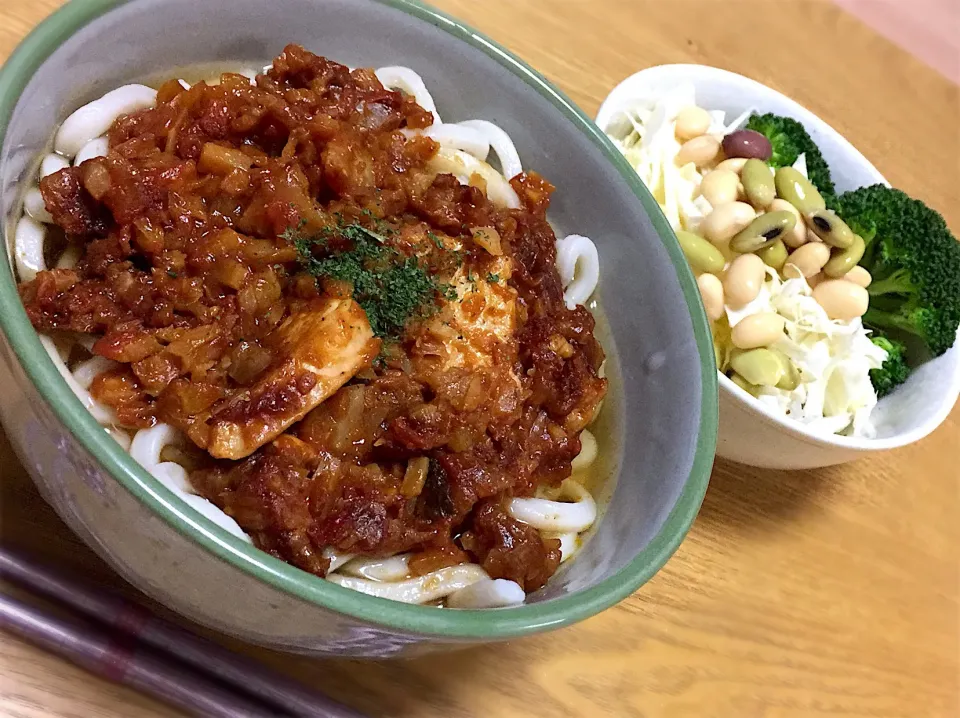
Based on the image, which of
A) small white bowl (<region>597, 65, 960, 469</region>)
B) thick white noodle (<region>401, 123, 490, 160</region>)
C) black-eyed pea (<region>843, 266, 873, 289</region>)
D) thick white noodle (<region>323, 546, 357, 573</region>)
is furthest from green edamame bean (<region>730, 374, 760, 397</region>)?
thick white noodle (<region>323, 546, 357, 573</region>)

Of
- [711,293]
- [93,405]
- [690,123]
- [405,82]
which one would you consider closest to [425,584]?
[93,405]

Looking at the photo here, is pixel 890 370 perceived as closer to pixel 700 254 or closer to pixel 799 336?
pixel 799 336

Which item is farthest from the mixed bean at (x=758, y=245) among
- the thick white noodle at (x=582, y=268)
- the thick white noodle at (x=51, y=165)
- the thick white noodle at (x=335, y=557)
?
the thick white noodle at (x=51, y=165)

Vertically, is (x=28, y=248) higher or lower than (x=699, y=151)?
lower

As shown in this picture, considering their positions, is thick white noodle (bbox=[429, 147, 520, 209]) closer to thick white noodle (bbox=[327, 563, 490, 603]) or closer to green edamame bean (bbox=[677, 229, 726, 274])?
green edamame bean (bbox=[677, 229, 726, 274])

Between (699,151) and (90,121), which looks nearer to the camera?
(90,121)

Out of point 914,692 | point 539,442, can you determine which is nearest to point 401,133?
point 539,442
